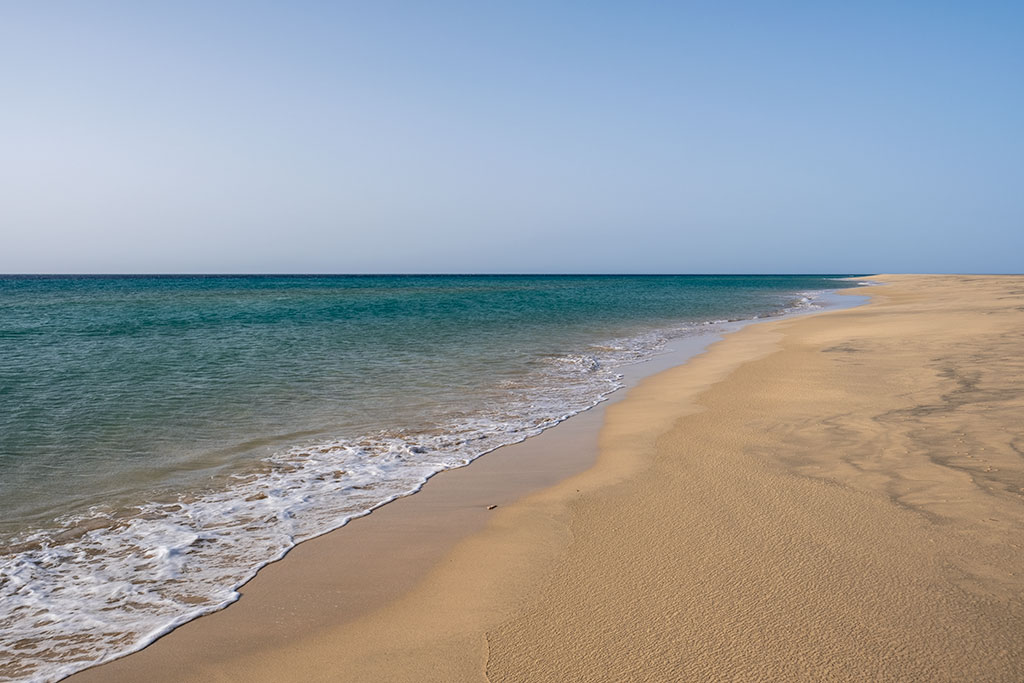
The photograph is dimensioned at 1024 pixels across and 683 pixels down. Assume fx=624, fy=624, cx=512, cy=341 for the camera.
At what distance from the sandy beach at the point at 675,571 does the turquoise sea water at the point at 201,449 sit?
52cm

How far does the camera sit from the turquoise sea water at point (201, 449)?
421 cm

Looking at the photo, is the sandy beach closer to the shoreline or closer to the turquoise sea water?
the shoreline

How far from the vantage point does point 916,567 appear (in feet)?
13.1

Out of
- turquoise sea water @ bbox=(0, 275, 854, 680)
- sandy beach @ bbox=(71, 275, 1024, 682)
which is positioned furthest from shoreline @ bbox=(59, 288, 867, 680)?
turquoise sea water @ bbox=(0, 275, 854, 680)

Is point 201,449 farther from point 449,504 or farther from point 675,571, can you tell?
point 675,571

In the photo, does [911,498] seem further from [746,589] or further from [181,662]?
[181,662]

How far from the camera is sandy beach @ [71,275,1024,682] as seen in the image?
320cm

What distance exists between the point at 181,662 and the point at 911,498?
543 centimetres

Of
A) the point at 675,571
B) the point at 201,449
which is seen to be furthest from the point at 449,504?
the point at 201,449

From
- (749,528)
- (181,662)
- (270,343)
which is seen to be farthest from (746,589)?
(270,343)

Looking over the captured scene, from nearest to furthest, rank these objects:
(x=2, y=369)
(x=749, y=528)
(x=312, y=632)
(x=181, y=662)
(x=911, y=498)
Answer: (x=181, y=662)
(x=312, y=632)
(x=749, y=528)
(x=911, y=498)
(x=2, y=369)

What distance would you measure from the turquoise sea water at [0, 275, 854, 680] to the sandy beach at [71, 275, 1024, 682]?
519mm

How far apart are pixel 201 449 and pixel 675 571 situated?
20.4 feet

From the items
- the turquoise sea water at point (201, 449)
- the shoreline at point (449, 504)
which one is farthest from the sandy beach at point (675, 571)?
the turquoise sea water at point (201, 449)
